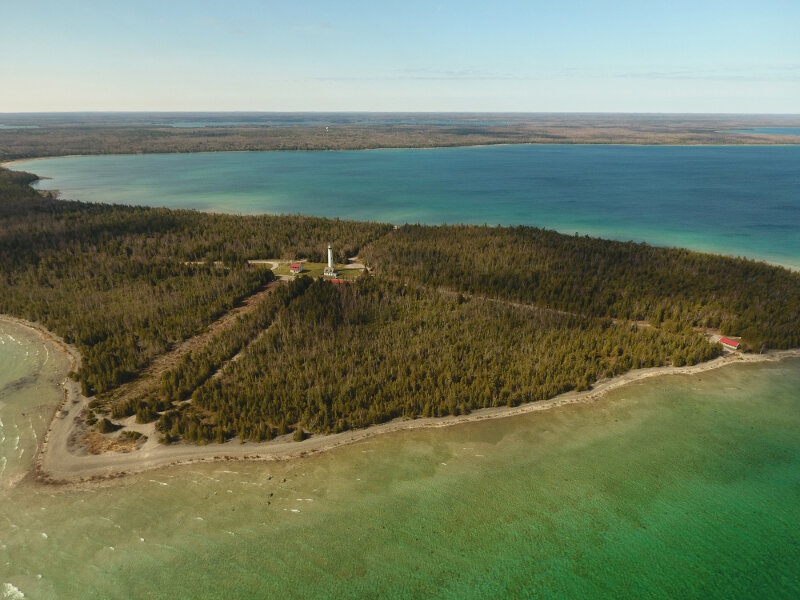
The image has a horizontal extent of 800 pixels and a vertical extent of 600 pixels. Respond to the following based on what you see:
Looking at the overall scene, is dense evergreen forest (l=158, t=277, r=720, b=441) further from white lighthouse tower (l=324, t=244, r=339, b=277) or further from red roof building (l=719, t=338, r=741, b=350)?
white lighthouse tower (l=324, t=244, r=339, b=277)

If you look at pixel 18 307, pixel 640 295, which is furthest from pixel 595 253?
pixel 18 307

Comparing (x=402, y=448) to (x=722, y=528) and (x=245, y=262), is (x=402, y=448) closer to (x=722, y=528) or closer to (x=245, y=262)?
(x=722, y=528)

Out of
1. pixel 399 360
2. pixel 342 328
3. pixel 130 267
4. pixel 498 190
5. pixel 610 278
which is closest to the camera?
pixel 399 360

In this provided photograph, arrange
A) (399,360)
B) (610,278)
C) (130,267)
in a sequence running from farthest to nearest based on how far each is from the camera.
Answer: (130,267), (610,278), (399,360)

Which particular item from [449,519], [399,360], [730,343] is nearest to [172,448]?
[399,360]

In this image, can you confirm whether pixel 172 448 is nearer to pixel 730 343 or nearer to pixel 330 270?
pixel 330 270

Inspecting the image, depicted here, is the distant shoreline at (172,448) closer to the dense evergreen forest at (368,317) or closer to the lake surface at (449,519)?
the dense evergreen forest at (368,317)

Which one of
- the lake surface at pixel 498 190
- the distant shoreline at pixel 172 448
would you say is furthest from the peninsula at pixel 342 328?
the lake surface at pixel 498 190

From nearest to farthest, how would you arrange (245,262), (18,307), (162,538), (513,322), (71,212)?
(162,538)
(513,322)
(18,307)
(245,262)
(71,212)

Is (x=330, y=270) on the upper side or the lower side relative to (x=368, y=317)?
upper
